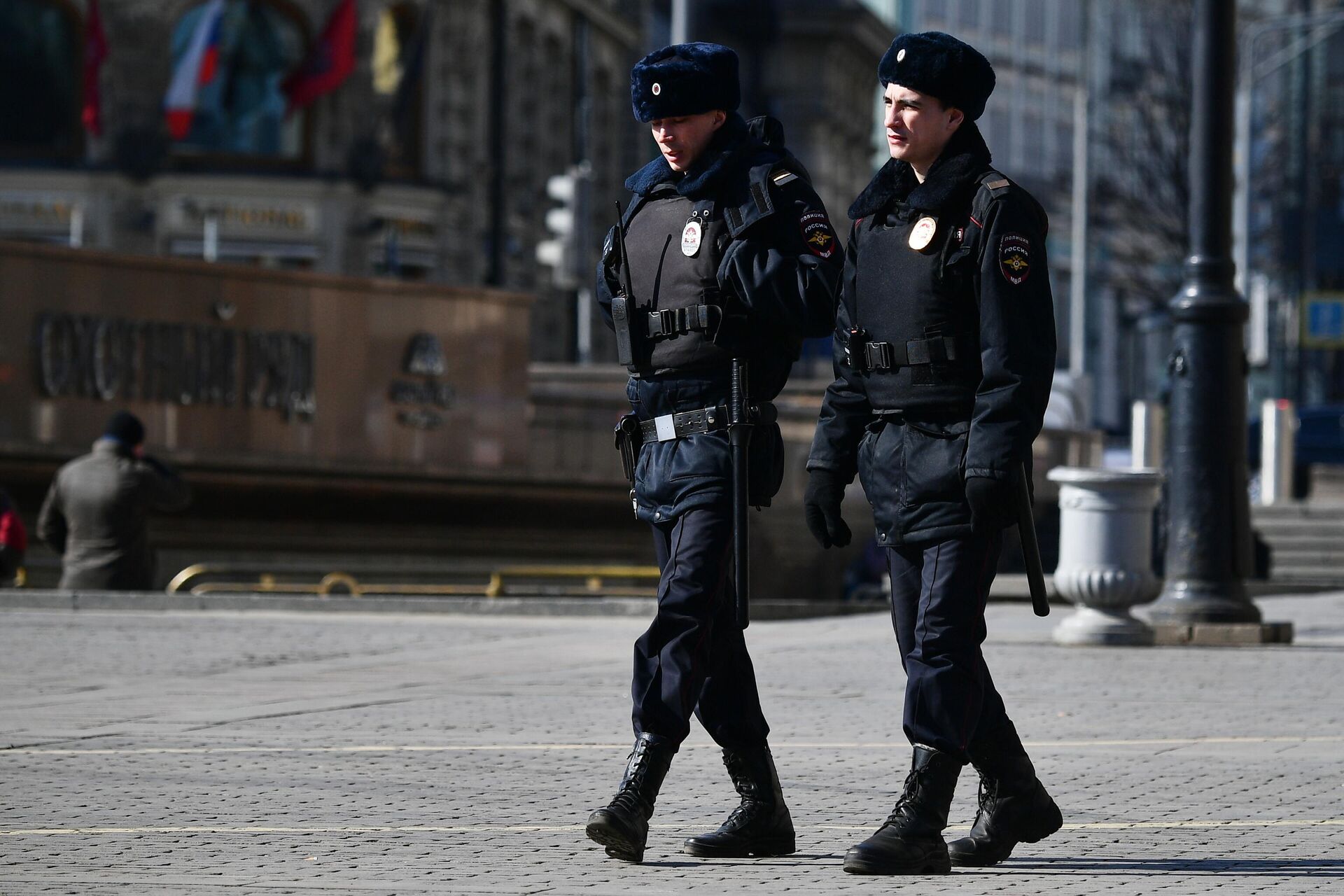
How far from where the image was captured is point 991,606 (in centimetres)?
1619

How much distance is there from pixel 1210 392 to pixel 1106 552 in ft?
3.60

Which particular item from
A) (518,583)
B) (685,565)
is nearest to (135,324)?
(518,583)

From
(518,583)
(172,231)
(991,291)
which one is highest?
(172,231)

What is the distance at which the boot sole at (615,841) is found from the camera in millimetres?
5734

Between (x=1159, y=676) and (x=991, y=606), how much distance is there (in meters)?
4.93

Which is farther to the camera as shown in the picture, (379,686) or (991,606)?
(991,606)

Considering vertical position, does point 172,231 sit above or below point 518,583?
above

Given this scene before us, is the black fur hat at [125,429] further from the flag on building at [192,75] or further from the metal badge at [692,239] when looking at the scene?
the flag on building at [192,75]

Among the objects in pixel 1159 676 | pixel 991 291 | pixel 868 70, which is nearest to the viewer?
pixel 991 291

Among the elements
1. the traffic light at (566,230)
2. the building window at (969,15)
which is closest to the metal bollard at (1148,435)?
the traffic light at (566,230)

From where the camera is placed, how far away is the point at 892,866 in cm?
564

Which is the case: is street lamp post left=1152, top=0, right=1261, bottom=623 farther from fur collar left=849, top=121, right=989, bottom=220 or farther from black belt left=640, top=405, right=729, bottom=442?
black belt left=640, top=405, right=729, bottom=442

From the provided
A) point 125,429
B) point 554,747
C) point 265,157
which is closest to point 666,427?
point 554,747

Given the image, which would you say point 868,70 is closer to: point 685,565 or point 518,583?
point 518,583
